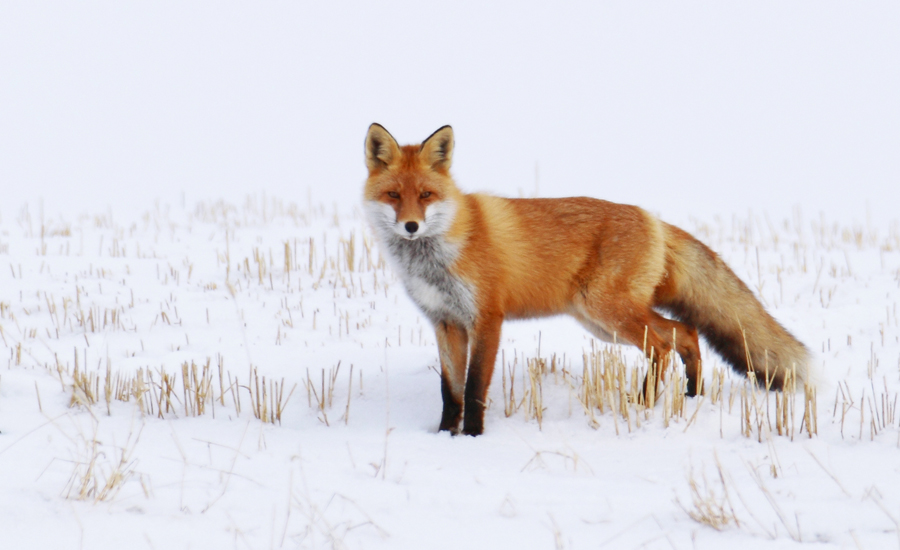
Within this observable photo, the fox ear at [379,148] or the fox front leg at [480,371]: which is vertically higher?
the fox ear at [379,148]

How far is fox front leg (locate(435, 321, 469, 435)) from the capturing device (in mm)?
3748

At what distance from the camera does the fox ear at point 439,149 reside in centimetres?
379

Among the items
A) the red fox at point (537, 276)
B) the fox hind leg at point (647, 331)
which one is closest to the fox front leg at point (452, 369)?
the red fox at point (537, 276)

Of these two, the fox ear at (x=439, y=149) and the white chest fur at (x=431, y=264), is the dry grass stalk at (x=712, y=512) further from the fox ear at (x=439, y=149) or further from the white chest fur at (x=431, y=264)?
A: the fox ear at (x=439, y=149)

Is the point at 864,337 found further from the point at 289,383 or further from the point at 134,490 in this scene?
the point at 134,490

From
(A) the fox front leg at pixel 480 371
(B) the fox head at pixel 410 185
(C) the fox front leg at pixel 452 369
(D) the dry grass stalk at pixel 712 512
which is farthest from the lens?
(C) the fox front leg at pixel 452 369

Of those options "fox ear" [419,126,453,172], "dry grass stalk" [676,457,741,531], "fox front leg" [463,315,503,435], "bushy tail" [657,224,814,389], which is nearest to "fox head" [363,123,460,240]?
"fox ear" [419,126,453,172]

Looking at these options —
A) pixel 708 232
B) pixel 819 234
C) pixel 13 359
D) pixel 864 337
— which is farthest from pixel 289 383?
pixel 819 234

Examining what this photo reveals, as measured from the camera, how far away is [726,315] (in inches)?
160

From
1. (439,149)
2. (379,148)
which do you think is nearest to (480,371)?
(439,149)

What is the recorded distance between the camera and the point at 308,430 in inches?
141

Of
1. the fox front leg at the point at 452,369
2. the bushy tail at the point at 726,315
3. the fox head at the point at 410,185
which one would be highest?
the fox head at the point at 410,185

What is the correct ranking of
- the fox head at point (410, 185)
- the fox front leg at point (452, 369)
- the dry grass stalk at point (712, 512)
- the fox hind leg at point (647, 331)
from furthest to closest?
the fox hind leg at point (647, 331), the fox front leg at point (452, 369), the fox head at point (410, 185), the dry grass stalk at point (712, 512)

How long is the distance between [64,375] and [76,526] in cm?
197
